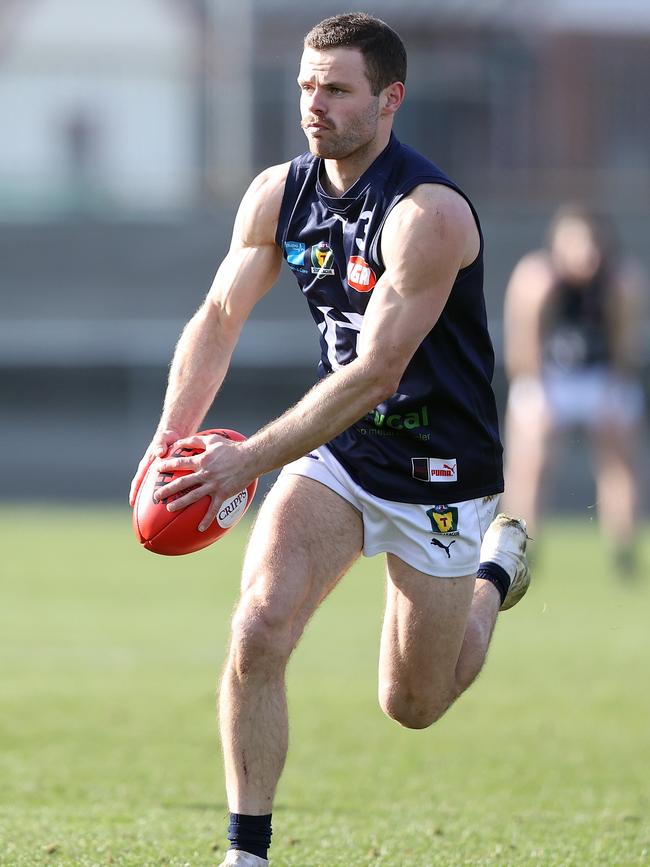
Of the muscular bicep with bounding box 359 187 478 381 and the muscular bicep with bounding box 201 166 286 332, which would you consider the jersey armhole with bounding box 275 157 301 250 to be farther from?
the muscular bicep with bounding box 359 187 478 381

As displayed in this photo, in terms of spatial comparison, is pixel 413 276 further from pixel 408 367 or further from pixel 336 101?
pixel 336 101

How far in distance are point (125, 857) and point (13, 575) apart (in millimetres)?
9064

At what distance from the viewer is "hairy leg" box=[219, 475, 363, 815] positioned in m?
4.91

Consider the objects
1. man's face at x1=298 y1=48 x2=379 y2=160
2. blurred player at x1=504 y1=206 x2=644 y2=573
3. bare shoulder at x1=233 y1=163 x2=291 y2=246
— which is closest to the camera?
A: man's face at x1=298 y1=48 x2=379 y2=160

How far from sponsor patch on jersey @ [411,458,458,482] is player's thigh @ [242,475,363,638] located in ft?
0.84

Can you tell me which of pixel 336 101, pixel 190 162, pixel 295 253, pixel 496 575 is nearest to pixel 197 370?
pixel 295 253

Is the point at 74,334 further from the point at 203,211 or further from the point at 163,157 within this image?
the point at 163,157

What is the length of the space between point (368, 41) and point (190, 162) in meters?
28.1

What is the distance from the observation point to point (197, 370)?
5746 millimetres

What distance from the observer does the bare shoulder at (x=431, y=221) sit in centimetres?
505

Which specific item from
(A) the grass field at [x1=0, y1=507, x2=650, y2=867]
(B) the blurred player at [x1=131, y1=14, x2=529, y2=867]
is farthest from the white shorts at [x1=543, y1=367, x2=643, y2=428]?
(B) the blurred player at [x1=131, y1=14, x2=529, y2=867]

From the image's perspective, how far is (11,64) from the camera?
120 ft

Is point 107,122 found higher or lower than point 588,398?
higher

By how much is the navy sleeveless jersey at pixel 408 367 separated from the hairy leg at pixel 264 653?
0.43 meters
